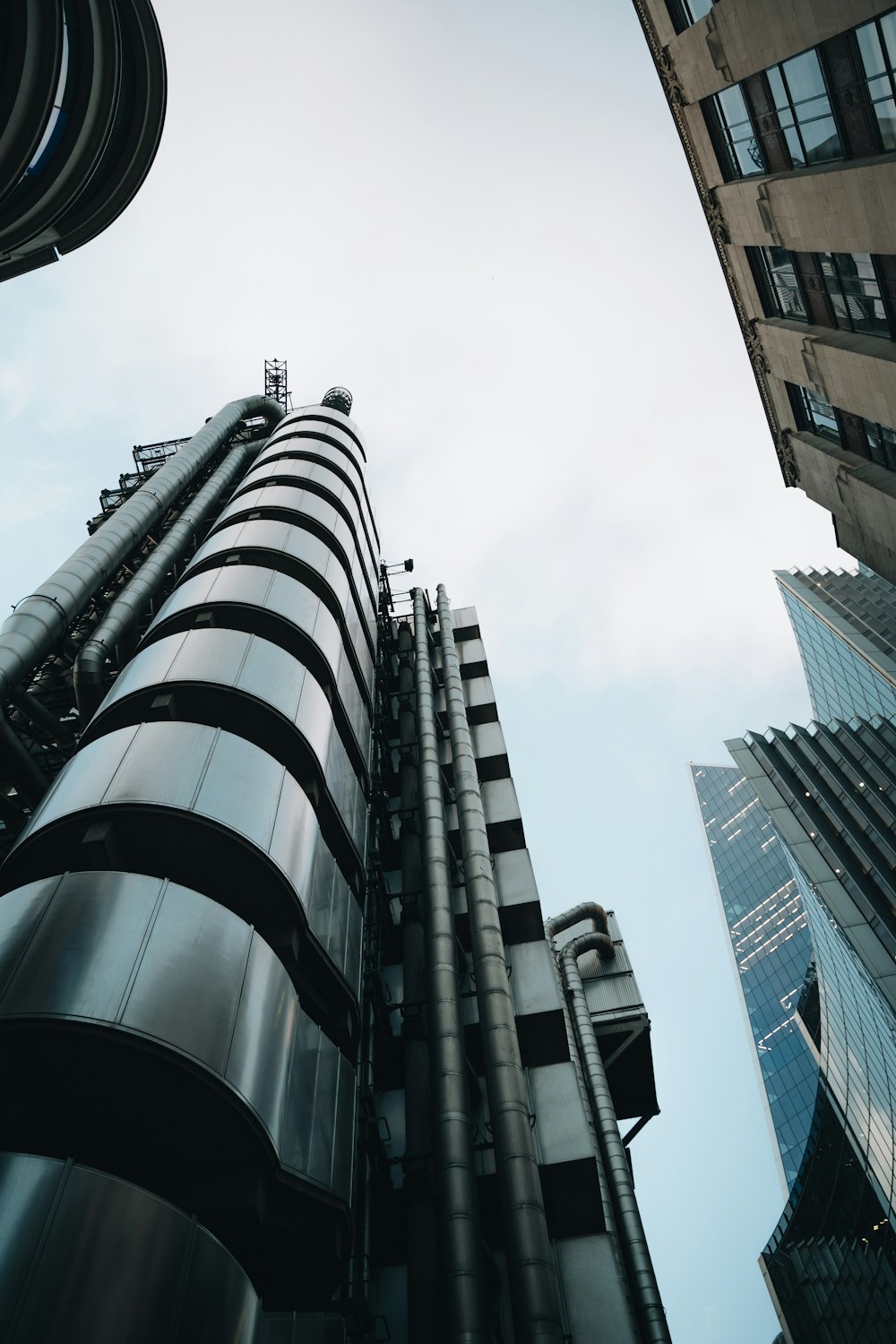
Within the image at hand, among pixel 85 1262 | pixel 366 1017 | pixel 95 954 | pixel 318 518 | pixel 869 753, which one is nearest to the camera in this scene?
pixel 85 1262

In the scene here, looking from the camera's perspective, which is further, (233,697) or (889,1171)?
(889,1171)

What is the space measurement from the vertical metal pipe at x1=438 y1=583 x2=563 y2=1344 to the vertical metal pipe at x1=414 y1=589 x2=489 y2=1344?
1.64 feet

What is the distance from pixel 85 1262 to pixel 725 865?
17451 centimetres

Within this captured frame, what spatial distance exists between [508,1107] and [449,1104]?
1045mm

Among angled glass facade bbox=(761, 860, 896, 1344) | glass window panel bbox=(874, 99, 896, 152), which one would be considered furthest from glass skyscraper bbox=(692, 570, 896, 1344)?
glass window panel bbox=(874, 99, 896, 152)

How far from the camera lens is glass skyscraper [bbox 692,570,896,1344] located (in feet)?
180

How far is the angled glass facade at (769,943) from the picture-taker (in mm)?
106062

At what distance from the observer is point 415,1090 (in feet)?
45.3

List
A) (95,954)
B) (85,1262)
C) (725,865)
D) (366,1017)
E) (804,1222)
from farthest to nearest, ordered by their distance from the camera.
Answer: (725,865) < (804,1222) < (366,1017) < (95,954) < (85,1262)

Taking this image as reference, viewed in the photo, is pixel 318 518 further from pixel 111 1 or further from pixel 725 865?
pixel 725 865

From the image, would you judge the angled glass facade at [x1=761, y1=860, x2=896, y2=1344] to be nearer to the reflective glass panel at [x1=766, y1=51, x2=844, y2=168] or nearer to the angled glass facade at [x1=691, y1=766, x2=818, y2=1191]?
the angled glass facade at [x1=691, y1=766, x2=818, y2=1191]

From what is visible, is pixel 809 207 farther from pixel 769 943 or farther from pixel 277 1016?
pixel 769 943

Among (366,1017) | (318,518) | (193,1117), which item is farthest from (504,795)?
(193,1117)

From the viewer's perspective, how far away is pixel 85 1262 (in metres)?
6.85
